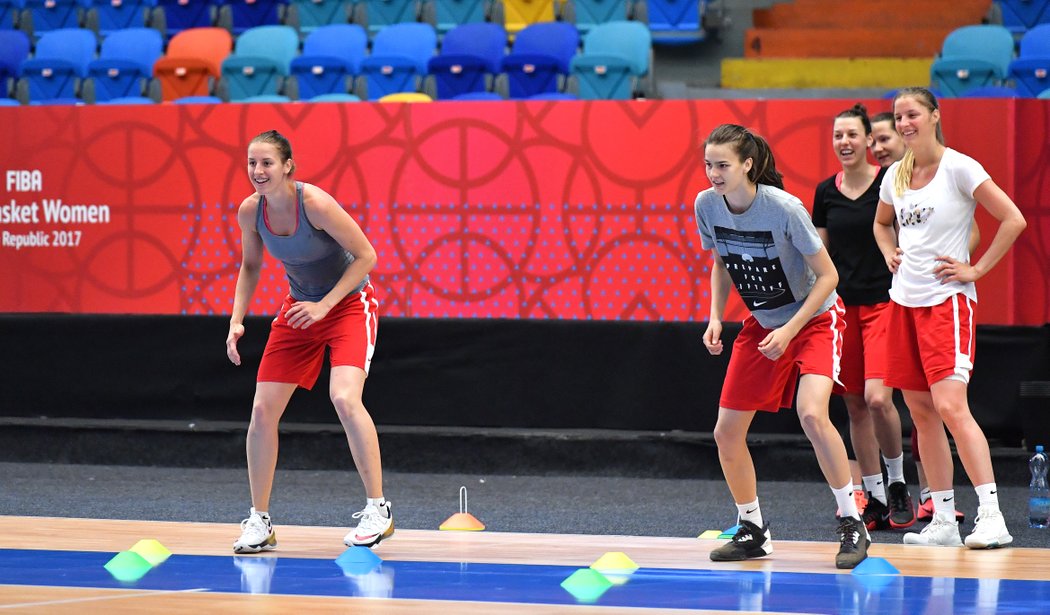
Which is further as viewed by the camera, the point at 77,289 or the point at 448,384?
the point at 77,289

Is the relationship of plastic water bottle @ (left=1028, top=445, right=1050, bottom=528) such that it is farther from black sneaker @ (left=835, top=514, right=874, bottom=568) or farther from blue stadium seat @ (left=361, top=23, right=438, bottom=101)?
blue stadium seat @ (left=361, top=23, right=438, bottom=101)

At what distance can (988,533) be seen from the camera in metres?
4.83

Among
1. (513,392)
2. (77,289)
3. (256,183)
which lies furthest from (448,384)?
(256,183)

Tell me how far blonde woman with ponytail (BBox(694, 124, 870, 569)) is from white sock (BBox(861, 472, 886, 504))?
1100 mm

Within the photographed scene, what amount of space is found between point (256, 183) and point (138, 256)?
3.55 meters

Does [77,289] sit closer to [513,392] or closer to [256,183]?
[513,392]

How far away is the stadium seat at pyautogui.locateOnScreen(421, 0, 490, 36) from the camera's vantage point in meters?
10.7

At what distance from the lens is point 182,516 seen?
599cm

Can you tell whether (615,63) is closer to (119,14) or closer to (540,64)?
(540,64)

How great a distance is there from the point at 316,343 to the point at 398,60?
16.7ft

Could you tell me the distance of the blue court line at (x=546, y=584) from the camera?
3.80m

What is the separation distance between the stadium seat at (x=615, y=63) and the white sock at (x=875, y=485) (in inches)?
171

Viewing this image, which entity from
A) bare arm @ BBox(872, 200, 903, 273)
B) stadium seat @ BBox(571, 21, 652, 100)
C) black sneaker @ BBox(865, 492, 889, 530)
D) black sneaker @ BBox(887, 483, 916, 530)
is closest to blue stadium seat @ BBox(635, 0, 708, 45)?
stadium seat @ BBox(571, 21, 652, 100)

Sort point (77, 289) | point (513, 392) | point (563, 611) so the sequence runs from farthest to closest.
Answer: point (77, 289) < point (513, 392) < point (563, 611)
